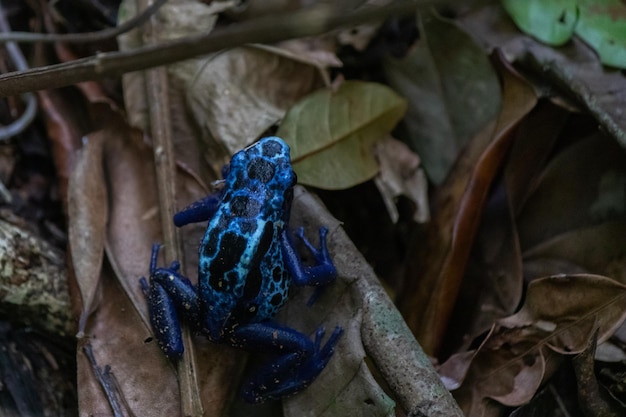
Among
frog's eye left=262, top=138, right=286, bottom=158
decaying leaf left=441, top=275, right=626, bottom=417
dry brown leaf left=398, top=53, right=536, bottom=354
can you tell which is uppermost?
frog's eye left=262, top=138, right=286, bottom=158

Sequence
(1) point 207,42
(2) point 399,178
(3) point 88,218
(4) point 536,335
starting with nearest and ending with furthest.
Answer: (1) point 207,42, (4) point 536,335, (3) point 88,218, (2) point 399,178

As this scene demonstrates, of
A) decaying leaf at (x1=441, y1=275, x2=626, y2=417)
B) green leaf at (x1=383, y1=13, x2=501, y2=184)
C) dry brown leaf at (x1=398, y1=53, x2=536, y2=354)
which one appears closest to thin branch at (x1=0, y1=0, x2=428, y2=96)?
decaying leaf at (x1=441, y1=275, x2=626, y2=417)

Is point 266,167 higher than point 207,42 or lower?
lower

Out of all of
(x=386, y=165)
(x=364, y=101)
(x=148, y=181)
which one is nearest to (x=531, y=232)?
(x=386, y=165)

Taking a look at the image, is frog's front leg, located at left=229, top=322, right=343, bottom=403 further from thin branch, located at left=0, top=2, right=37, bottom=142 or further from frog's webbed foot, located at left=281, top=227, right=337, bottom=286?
thin branch, located at left=0, top=2, right=37, bottom=142

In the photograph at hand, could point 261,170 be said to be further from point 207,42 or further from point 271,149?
point 207,42

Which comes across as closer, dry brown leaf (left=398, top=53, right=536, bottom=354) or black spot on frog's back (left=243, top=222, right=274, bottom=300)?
black spot on frog's back (left=243, top=222, right=274, bottom=300)

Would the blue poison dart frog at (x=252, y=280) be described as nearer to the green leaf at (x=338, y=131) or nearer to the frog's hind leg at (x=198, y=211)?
the frog's hind leg at (x=198, y=211)

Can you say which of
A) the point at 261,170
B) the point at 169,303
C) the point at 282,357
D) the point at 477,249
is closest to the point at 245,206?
the point at 261,170
